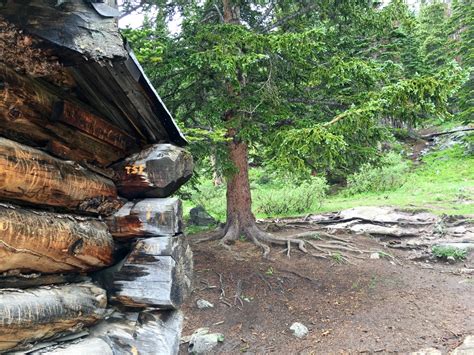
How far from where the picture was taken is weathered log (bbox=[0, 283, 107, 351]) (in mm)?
2361

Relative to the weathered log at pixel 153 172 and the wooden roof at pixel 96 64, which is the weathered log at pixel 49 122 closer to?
the wooden roof at pixel 96 64

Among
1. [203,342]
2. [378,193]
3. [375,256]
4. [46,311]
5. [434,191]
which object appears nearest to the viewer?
[46,311]

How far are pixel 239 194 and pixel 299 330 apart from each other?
3920 mm

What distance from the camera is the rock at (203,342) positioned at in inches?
233

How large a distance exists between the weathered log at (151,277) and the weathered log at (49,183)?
0.52 meters

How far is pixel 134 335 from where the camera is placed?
10.2 feet

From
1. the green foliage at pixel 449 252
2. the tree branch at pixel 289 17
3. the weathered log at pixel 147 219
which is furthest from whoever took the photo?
the green foliage at pixel 449 252

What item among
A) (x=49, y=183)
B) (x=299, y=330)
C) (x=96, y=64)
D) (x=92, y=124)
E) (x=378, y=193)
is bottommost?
(x=378, y=193)

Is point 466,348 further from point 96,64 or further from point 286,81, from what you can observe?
point 96,64

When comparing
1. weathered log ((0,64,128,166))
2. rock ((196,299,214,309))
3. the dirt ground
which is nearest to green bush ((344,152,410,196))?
the dirt ground

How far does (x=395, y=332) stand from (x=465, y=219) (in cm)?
753

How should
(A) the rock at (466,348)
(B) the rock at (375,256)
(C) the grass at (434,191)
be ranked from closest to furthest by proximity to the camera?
(A) the rock at (466,348), (B) the rock at (375,256), (C) the grass at (434,191)

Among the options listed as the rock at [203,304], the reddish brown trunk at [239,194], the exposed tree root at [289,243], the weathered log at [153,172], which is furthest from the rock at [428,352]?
the reddish brown trunk at [239,194]

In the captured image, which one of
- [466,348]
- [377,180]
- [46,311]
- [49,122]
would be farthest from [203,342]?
[377,180]
